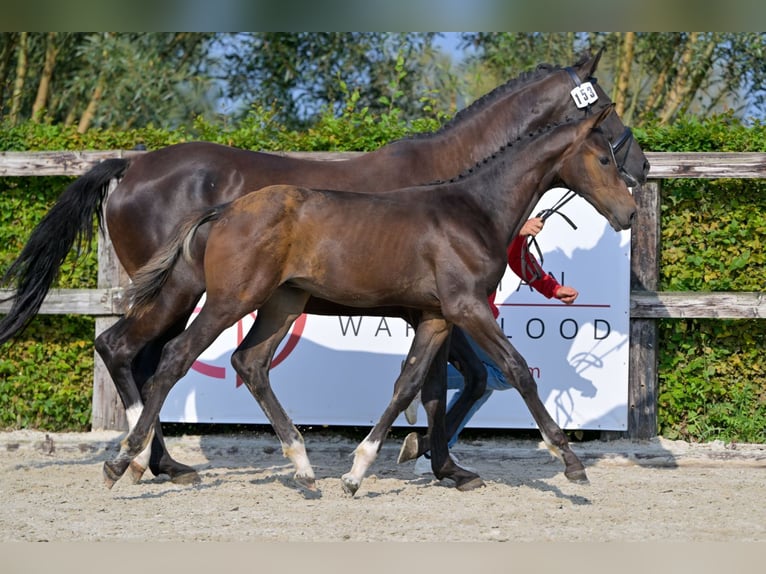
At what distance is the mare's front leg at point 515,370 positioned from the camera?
4.94m

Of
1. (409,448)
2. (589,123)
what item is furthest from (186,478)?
(589,123)

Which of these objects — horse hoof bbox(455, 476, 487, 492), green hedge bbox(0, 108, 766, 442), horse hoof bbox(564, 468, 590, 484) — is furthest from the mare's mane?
horse hoof bbox(564, 468, 590, 484)

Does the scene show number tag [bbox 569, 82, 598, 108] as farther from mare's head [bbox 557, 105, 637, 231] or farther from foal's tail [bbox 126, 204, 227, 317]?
foal's tail [bbox 126, 204, 227, 317]

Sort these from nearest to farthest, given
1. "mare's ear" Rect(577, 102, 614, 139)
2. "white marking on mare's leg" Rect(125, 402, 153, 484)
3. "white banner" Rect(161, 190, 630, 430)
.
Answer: "mare's ear" Rect(577, 102, 614, 139)
"white marking on mare's leg" Rect(125, 402, 153, 484)
"white banner" Rect(161, 190, 630, 430)

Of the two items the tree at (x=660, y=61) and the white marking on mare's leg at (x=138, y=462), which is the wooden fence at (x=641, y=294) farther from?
the tree at (x=660, y=61)

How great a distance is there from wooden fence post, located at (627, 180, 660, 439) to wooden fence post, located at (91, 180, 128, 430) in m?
3.62

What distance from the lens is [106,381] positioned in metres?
7.27

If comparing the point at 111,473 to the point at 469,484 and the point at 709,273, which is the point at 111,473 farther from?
the point at 709,273

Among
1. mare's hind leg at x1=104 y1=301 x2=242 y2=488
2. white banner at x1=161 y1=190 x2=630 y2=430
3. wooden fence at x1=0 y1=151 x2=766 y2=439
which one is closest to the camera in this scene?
mare's hind leg at x1=104 y1=301 x2=242 y2=488

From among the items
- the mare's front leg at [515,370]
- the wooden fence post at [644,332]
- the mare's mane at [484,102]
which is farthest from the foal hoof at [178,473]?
the wooden fence post at [644,332]

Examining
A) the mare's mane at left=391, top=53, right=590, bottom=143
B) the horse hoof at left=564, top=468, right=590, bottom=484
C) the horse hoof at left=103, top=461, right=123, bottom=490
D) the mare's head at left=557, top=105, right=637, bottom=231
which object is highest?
the mare's mane at left=391, top=53, right=590, bottom=143

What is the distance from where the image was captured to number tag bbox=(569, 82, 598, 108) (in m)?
5.79

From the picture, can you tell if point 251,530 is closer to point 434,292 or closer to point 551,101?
point 434,292

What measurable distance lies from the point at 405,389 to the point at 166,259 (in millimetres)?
1425
